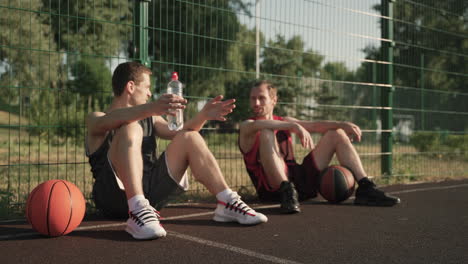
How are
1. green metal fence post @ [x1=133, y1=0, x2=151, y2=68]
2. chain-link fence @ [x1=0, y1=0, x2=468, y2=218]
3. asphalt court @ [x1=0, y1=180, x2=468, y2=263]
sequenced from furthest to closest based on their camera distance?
chain-link fence @ [x1=0, y1=0, x2=468, y2=218]
green metal fence post @ [x1=133, y1=0, x2=151, y2=68]
asphalt court @ [x1=0, y1=180, x2=468, y2=263]

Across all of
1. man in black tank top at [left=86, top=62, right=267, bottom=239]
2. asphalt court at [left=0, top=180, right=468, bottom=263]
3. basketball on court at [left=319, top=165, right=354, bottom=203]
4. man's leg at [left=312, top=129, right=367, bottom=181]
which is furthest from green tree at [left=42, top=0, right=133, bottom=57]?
basketball on court at [left=319, top=165, right=354, bottom=203]

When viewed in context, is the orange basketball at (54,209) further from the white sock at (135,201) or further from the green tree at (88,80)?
the green tree at (88,80)

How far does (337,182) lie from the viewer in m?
4.41

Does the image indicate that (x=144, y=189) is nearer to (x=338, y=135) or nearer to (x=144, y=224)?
→ (x=144, y=224)

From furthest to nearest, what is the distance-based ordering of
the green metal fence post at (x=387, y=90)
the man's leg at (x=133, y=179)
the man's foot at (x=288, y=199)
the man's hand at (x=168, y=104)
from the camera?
the green metal fence post at (x=387, y=90)
the man's foot at (x=288, y=199)
the man's leg at (x=133, y=179)
the man's hand at (x=168, y=104)

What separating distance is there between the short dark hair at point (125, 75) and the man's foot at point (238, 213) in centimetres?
113

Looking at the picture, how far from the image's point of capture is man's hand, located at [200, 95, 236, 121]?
319 cm

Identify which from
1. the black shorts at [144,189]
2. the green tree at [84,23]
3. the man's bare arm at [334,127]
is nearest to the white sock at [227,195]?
the black shorts at [144,189]

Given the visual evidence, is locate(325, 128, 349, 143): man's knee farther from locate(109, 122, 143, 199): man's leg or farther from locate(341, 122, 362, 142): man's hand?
locate(109, 122, 143, 199): man's leg

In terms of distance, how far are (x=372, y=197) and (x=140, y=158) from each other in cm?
242

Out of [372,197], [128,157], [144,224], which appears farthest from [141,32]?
[372,197]

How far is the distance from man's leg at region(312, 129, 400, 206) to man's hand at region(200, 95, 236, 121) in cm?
168

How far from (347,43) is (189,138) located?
3.54m

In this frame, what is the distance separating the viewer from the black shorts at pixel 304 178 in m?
4.55
